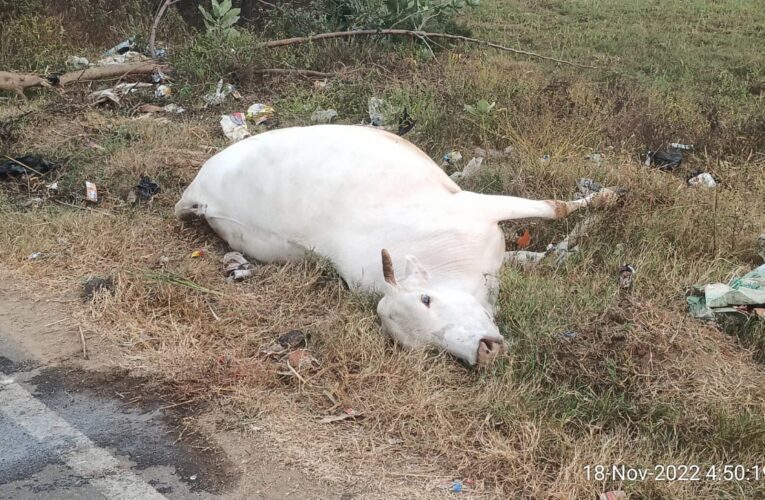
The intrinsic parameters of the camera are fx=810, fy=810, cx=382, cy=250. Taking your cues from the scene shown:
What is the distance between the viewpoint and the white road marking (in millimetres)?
2803

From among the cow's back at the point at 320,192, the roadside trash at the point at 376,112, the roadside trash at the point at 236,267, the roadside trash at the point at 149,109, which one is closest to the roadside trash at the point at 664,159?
the cow's back at the point at 320,192

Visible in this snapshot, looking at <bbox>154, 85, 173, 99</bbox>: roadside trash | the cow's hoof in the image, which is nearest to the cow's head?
the cow's hoof

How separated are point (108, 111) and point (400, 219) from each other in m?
3.92

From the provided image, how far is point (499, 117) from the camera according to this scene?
5.71 meters

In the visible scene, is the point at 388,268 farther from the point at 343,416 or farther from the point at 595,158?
the point at 595,158

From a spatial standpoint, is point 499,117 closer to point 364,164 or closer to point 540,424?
point 364,164

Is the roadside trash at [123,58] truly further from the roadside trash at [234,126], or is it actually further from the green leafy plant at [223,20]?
the roadside trash at [234,126]

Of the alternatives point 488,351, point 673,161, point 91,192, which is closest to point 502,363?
point 488,351

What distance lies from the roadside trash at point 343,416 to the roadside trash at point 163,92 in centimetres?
463

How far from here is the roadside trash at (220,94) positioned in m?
6.75

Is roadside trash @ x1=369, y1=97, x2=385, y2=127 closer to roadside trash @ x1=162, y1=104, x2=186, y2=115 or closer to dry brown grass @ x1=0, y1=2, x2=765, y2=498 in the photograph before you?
dry brown grass @ x1=0, y1=2, x2=765, y2=498

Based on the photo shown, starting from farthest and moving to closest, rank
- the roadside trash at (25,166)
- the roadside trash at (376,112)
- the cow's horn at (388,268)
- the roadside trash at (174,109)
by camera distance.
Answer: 1. the roadside trash at (174,109)
2. the roadside trash at (376,112)
3. the roadside trash at (25,166)
4. the cow's horn at (388,268)

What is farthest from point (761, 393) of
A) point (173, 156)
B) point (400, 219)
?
point (173, 156)

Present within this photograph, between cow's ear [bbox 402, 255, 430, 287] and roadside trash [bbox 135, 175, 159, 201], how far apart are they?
240 cm
